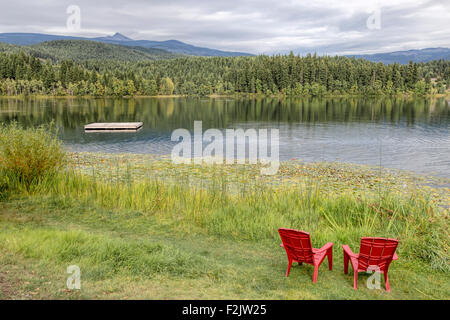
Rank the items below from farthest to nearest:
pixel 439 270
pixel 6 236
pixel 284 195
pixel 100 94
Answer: pixel 100 94, pixel 284 195, pixel 6 236, pixel 439 270

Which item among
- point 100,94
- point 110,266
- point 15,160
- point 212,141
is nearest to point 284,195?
point 110,266

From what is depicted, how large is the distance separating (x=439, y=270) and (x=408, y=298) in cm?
158

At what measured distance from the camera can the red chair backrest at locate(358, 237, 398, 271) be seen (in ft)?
20.0

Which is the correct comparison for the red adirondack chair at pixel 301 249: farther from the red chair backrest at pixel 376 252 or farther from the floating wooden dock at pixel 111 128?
the floating wooden dock at pixel 111 128

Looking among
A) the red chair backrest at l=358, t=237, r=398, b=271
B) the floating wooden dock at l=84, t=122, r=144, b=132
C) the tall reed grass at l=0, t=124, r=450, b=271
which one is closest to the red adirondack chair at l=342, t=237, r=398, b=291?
the red chair backrest at l=358, t=237, r=398, b=271

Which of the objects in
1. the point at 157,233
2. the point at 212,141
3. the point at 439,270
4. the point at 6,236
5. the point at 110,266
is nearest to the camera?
the point at 110,266

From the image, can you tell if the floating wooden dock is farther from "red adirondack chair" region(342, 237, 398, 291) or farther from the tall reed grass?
"red adirondack chair" region(342, 237, 398, 291)

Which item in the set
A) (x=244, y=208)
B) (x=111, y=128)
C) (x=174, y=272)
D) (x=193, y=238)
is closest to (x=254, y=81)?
(x=111, y=128)

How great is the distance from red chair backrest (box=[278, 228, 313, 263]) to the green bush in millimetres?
9480

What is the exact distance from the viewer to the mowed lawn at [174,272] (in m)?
5.84

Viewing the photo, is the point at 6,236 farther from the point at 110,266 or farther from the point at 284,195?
the point at 284,195

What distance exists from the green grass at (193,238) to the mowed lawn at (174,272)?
0.08 feet

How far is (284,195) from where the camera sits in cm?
1157

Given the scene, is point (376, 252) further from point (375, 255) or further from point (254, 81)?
point (254, 81)
